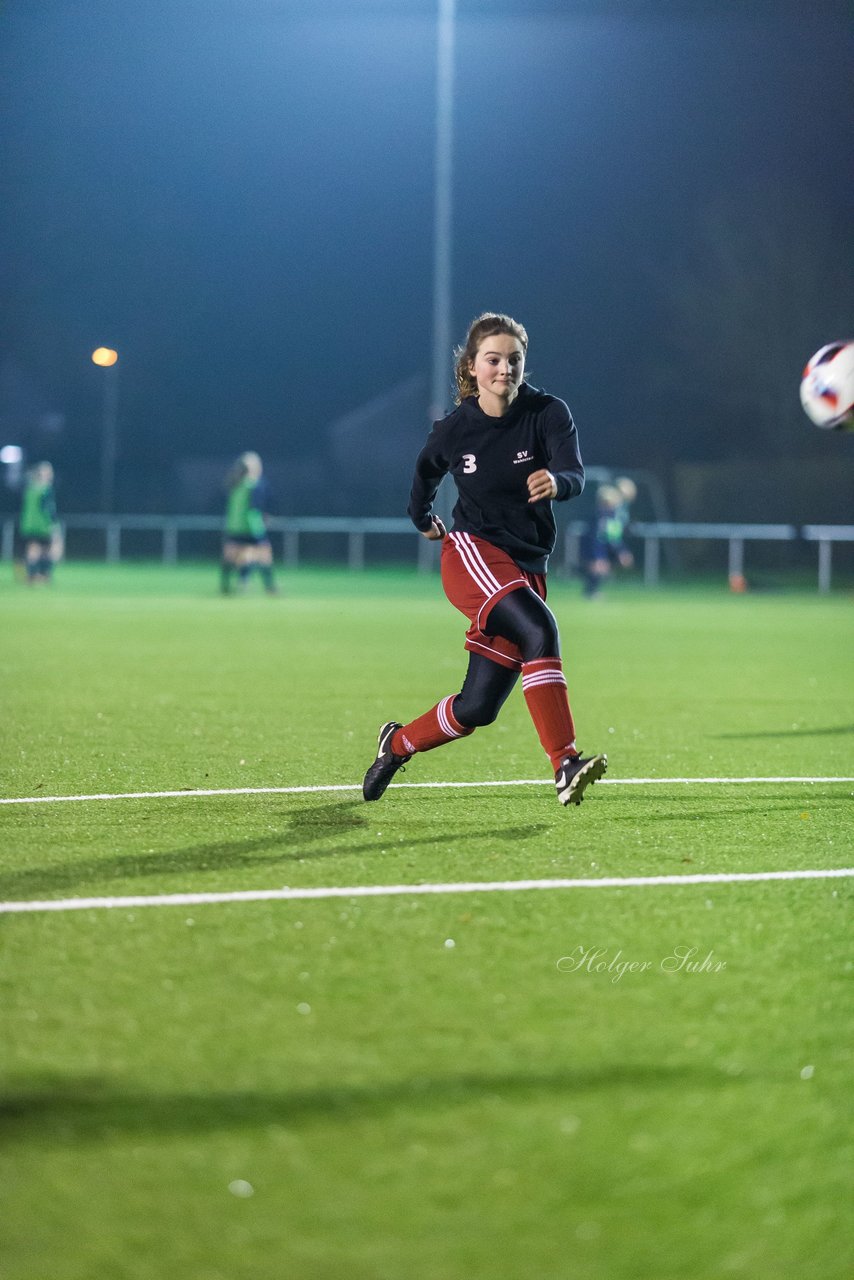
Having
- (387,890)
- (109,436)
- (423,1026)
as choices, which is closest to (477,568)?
(387,890)

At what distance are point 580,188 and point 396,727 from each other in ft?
160

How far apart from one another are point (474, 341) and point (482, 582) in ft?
3.30

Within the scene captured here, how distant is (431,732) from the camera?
717 centimetres

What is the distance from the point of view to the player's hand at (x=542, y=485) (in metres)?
6.47

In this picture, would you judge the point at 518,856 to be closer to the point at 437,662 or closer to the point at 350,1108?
the point at 350,1108

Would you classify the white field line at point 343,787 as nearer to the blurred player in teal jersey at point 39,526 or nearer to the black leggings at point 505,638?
the black leggings at point 505,638

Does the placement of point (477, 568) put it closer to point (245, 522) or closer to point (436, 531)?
point (436, 531)

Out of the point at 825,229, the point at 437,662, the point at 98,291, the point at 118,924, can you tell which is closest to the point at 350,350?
the point at 98,291

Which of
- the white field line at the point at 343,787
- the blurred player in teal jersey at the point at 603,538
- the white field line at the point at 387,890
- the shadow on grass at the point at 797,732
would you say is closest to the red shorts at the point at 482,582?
the white field line at the point at 343,787

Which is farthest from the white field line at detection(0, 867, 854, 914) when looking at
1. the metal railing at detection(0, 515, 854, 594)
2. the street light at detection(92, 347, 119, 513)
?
the street light at detection(92, 347, 119, 513)

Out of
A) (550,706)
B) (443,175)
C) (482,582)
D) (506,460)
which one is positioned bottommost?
(550,706)

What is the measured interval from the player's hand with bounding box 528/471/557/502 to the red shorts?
1.50ft

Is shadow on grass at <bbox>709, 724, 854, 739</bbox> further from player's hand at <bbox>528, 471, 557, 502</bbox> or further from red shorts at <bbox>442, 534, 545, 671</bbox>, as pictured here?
player's hand at <bbox>528, 471, 557, 502</bbox>

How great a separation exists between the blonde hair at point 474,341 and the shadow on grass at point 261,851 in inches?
72.1
